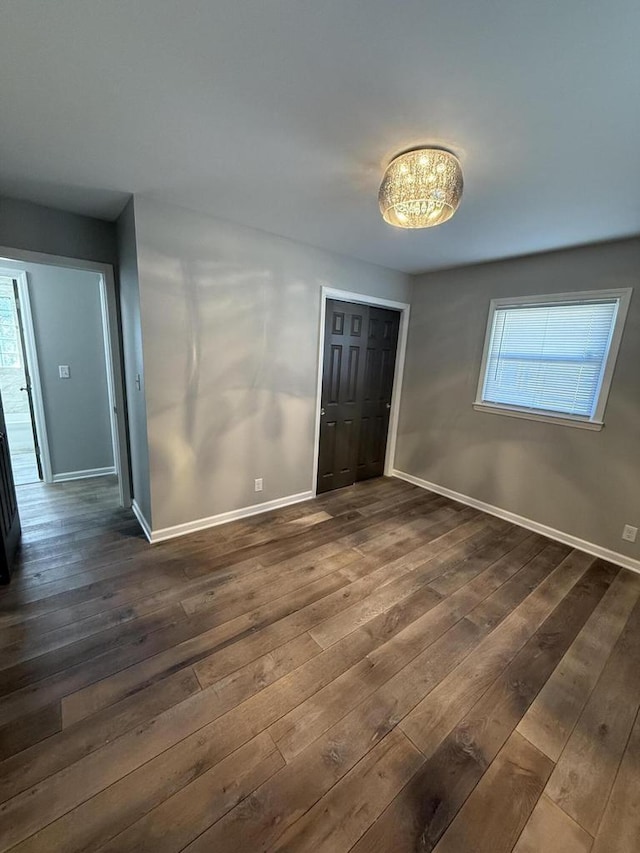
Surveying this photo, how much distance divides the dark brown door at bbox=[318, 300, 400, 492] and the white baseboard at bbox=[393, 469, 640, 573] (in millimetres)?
775

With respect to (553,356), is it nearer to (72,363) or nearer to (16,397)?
(72,363)

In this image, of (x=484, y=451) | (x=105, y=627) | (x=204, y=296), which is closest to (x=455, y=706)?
(x=105, y=627)

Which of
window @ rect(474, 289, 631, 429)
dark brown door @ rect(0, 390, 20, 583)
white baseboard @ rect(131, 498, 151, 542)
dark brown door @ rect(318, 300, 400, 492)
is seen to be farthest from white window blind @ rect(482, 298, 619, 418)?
dark brown door @ rect(0, 390, 20, 583)

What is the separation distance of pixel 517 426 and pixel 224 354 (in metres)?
2.76

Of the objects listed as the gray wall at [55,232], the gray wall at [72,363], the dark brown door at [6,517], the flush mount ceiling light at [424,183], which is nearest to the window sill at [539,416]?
the flush mount ceiling light at [424,183]

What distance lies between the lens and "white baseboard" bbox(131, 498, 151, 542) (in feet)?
8.87

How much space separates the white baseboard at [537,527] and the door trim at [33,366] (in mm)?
4168

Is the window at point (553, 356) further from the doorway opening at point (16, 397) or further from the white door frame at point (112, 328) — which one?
the doorway opening at point (16, 397)

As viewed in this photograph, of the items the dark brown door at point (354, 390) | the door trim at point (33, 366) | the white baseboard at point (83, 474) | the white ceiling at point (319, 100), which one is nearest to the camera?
the white ceiling at point (319, 100)

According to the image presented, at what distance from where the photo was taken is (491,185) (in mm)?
1829

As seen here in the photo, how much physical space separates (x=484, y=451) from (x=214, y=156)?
3.27 meters

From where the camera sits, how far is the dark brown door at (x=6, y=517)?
6.97 feet

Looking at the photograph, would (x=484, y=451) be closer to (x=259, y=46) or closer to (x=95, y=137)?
(x=259, y=46)

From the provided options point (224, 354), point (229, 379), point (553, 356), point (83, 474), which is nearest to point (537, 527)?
point (553, 356)
